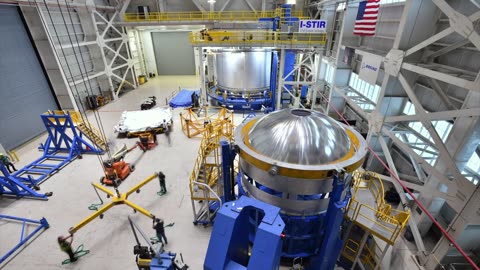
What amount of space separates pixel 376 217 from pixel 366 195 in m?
1.20

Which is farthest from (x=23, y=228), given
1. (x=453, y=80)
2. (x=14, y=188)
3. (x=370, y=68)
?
(x=370, y=68)

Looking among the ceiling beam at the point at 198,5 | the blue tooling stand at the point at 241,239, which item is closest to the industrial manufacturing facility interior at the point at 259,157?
the blue tooling stand at the point at 241,239

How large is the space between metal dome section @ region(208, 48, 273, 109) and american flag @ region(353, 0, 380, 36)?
680cm

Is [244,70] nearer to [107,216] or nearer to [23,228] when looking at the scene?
[107,216]

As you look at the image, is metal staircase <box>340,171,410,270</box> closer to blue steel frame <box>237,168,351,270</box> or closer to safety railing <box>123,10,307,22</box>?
blue steel frame <box>237,168,351,270</box>

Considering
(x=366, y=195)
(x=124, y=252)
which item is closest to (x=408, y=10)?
(x=366, y=195)

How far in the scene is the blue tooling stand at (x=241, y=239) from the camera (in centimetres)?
324

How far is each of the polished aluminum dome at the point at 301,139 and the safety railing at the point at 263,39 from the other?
1047cm

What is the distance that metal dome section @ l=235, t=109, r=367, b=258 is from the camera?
206 inches

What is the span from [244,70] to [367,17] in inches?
338

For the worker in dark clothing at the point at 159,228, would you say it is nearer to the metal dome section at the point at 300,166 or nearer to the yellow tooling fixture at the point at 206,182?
the yellow tooling fixture at the point at 206,182

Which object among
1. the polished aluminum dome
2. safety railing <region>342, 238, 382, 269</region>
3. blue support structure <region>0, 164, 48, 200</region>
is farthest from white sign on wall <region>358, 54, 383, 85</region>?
blue support structure <region>0, 164, 48, 200</region>

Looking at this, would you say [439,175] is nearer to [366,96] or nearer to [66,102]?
[366,96]

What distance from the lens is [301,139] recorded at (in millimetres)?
5590
